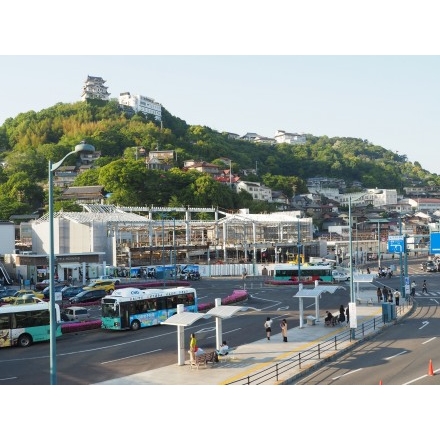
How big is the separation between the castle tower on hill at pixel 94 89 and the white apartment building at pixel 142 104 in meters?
6.88

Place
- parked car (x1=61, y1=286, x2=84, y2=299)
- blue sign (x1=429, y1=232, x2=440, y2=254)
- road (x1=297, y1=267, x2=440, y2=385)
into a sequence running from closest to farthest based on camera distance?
road (x1=297, y1=267, x2=440, y2=385) → blue sign (x1=429, y1=232, x2=440, y2=254) → parked car (x1=61, y1=286, x2=84, y2=299)

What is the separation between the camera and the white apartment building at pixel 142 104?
18138 centimetres

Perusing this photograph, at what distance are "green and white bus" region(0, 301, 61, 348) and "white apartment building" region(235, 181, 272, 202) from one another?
327 ft

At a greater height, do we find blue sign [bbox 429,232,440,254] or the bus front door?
blue sign [bbox 429,232,440,254]

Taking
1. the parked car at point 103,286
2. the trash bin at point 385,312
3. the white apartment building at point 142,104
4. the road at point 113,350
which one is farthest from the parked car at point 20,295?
the white apartment building at point 142,104

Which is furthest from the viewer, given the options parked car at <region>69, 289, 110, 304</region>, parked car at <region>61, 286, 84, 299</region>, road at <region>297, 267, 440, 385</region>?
parked car at <region>61, 286, 84, 299</region>

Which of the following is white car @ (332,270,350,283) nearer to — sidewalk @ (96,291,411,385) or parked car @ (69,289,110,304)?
parked car @ (69,289,110,304)

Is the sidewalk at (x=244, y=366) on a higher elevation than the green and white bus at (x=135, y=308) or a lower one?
lower

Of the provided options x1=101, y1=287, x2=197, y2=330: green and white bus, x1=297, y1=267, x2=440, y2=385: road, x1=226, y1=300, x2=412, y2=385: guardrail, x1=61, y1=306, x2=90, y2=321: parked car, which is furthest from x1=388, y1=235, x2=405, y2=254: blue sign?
x1=61, y1=306, x2=90, y2=321: parked car

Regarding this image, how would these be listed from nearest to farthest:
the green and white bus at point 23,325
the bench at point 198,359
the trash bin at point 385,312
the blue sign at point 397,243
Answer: the bench at point 198,359 < the green and white bus at point 23,325 < the trash bin at point 385,312 < the blue sign at point 397,243

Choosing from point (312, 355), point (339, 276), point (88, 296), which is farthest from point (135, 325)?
point (339, 276)

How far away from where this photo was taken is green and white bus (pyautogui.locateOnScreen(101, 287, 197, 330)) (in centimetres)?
2695

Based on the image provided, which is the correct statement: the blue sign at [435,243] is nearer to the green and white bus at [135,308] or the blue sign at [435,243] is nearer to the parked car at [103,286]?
the green and white bus at [135,308]
